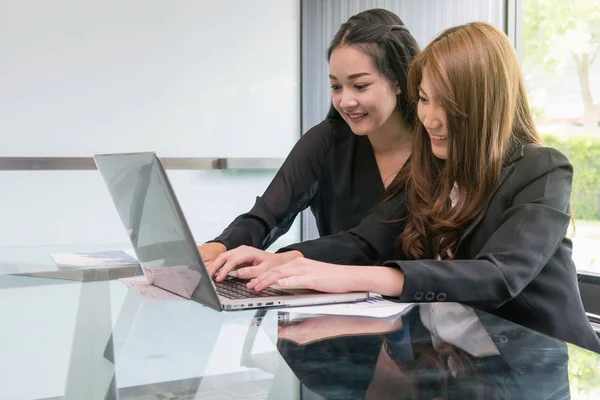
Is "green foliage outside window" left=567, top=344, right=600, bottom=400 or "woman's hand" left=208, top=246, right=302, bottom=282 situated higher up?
"green foliage outside window" left=567, top=344, right=600, bottom=400

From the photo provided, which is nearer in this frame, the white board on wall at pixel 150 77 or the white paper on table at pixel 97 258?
the white paper on table at pixel 97 258

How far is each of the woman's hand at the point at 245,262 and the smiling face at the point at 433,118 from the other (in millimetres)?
395

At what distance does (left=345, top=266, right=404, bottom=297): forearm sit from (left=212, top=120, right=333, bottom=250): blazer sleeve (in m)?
0.73

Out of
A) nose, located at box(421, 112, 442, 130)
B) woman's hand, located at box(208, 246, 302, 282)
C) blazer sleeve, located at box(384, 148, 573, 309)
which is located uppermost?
nose, located at box(421, 112, 442, 130)

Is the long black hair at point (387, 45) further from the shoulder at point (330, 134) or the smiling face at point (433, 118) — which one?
the smiling face at point (433, 118)

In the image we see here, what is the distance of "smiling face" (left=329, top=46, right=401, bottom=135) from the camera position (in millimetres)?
1967

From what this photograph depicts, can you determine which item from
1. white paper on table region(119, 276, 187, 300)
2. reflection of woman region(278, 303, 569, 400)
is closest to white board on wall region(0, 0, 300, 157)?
white paper on table region(119, 276, 187, 300)

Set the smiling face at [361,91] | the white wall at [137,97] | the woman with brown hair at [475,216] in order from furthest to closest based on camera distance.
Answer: the white wall at [137,97], the smiling face at [361,91], the woman with brown hair at [475,216]

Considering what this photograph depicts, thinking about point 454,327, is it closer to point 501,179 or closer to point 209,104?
point 501,179

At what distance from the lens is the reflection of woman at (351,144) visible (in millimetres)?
1977

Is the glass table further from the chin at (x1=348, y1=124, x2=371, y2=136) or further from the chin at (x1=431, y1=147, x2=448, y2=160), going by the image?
the chin at (x1=348, y1=124, x2=371, y2=136)

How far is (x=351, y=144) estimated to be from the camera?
209 cm

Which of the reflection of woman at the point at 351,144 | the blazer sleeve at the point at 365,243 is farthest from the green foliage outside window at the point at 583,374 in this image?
the reflection of woman at the point at 351,144

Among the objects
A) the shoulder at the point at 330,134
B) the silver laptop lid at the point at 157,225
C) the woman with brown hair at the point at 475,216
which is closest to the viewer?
the silver laptop lid at the point at 157,225
